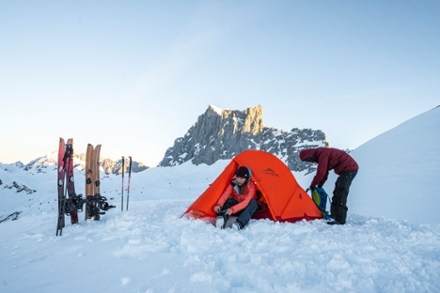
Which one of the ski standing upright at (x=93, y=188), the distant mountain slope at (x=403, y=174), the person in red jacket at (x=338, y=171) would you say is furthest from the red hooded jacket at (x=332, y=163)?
the ski standing upright at (x=93, y=188)

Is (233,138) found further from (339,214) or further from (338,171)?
(339,214)

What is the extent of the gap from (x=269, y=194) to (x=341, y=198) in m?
1.75

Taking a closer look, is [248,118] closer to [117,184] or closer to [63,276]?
[117,184]

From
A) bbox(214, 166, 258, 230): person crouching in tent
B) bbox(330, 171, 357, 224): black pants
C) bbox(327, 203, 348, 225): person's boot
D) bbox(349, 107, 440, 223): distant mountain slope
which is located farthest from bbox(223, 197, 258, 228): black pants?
bbox(349, 107, 440, 223): distant mountain slope

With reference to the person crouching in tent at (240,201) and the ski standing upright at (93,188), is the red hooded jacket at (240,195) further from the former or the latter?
the ski standing upright at (93,188)

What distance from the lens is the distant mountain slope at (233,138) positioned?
8156 centimetres

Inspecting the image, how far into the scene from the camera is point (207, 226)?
546 cm

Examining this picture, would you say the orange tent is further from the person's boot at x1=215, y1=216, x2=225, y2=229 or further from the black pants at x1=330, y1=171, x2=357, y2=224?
the person's boot at x1=215, y1=216, x2=225, y2=229

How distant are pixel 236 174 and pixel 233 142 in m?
77.9

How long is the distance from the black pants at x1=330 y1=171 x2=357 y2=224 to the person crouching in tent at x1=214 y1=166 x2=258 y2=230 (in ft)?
6.49

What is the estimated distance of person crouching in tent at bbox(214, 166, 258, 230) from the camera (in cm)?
550

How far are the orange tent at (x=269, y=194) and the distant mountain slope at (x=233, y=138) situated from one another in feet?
234

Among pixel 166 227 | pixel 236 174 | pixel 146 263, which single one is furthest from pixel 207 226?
pixel 146 263

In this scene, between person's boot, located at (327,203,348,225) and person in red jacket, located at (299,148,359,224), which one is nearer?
person's boot, located at (327,203,348,225)
